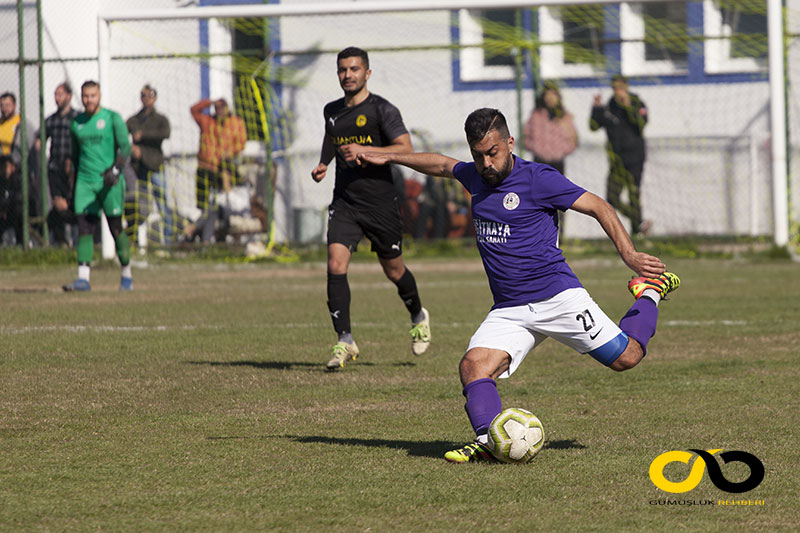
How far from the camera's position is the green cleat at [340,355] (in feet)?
25.1

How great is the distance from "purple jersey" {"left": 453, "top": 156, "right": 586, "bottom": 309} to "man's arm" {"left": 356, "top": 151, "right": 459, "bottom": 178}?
0.32 m

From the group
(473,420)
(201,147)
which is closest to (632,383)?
(473,420)

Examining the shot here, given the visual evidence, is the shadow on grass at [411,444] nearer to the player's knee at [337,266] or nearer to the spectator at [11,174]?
the player's knee at [337,266]

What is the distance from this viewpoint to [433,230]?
20.5 m

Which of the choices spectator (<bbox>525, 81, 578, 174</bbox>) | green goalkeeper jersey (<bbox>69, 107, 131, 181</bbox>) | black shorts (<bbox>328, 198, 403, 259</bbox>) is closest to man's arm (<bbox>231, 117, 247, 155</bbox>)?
spectator (<bbox>525, 81, 578, 174</bbox>)

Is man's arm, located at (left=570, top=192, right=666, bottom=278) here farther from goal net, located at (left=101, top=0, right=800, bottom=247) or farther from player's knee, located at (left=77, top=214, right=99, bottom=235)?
goal net, located at (left=101, top=0, right=800, bottom=247)

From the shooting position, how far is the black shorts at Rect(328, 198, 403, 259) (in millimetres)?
8305

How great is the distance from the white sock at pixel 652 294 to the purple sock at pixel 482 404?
1.10m

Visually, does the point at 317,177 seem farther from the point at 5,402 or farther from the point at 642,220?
the point at 642,220

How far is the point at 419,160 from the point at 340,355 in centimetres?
211

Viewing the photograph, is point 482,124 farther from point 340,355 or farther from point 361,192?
point 361,192

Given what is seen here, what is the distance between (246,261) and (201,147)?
2.23 meters

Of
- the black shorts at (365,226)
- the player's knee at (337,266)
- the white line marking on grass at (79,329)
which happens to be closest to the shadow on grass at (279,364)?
the player's knee at (337,266)

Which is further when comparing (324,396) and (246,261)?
(246,261)
